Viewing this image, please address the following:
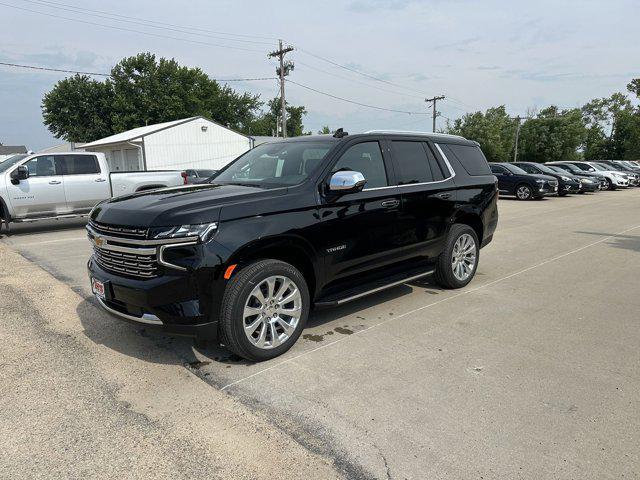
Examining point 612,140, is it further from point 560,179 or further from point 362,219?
point 362,219

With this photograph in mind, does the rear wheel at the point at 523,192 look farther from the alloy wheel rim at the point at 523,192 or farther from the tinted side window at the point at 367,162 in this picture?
the tinted side window at the point at 367,162

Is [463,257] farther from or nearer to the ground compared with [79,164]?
nearer to the ground

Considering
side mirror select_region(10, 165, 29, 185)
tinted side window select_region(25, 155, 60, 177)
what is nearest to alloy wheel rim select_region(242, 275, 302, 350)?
side mirror select_region(10, 165, 29, 185)

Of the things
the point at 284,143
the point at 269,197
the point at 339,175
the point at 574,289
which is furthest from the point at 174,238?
the point at 574,289

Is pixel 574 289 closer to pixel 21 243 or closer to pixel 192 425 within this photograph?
pixel 192 425

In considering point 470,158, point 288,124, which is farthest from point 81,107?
point 470,158

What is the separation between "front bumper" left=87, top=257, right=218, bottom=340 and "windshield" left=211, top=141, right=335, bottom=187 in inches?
50.3

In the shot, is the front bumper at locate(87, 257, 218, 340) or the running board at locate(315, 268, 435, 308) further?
the running board at locate(315, 268, 435, 308)

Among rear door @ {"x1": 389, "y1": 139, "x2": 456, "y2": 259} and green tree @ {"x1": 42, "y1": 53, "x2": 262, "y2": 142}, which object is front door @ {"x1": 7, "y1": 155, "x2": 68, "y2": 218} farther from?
green tree @ {"x1": 42, "y1": 53, "x2": 262, "y2": 142}

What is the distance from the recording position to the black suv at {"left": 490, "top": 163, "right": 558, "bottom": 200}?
65.3 ft

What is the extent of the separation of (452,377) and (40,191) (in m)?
10.6

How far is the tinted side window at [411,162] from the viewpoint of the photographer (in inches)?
193

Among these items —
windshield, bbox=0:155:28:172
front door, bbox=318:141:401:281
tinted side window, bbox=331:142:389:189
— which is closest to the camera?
front door, bbox=318:141:401:281

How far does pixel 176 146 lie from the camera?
34156 mm
